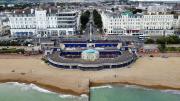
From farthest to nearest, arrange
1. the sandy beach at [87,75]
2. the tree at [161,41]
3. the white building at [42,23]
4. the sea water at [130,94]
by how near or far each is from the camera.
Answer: the white building at [42,23]
the tree at [161,41]
the sandy beach at [87,75]
the sea water at [130,94]

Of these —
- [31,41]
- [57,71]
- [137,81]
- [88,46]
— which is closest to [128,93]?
[137,81]

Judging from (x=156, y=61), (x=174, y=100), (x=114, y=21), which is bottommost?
(x=174, y=100)

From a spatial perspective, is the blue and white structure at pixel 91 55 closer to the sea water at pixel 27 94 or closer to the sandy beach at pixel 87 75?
the sandy beach at pixel 87 75

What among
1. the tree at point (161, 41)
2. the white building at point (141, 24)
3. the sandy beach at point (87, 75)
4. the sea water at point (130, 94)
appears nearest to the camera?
the sea water at point (130, 94)

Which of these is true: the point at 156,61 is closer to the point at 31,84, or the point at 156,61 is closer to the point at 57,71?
the point at 57,71

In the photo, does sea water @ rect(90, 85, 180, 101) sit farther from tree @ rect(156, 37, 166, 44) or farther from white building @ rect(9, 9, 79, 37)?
white building @ rect(9, 9, 79, 37)

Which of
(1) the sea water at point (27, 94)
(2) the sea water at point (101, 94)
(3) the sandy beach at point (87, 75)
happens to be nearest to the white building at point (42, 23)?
(3) the sandy beach at point (87, 75)

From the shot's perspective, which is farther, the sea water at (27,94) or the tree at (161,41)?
the tree at (161,41)
